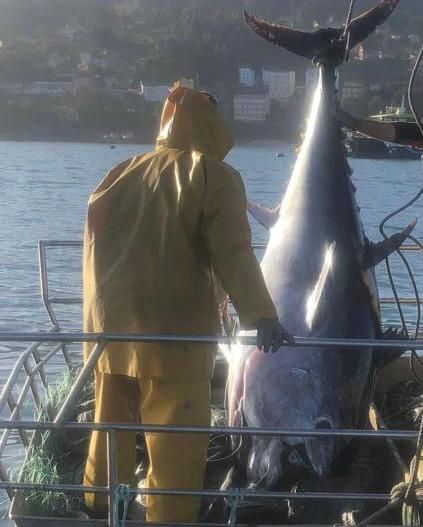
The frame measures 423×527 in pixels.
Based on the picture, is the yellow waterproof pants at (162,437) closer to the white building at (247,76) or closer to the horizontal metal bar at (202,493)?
the horizontal metal bar at (202,493)

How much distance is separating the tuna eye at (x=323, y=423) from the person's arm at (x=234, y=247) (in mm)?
992

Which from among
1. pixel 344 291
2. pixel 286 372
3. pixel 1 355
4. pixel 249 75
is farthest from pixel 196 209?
pixel 249 75

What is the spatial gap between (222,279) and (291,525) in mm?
1125

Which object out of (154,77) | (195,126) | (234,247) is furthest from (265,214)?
(154,77)

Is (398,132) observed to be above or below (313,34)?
below

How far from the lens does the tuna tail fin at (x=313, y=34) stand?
560 centimetres

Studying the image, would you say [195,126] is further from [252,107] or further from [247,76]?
[247,76]

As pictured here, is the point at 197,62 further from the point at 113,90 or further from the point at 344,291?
the point at 344,291

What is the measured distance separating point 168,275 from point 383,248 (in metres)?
1.52

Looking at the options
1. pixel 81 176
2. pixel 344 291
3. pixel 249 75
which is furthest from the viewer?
pixel 249 75

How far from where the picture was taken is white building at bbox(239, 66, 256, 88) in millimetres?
80938

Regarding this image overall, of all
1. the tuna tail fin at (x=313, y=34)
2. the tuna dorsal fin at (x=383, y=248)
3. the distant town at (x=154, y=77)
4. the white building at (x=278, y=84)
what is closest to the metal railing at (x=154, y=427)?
the tuna dorsal fin at (x=383, y=248)

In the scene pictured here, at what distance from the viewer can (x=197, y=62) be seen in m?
85.3

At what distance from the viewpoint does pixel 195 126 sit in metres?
3.79
